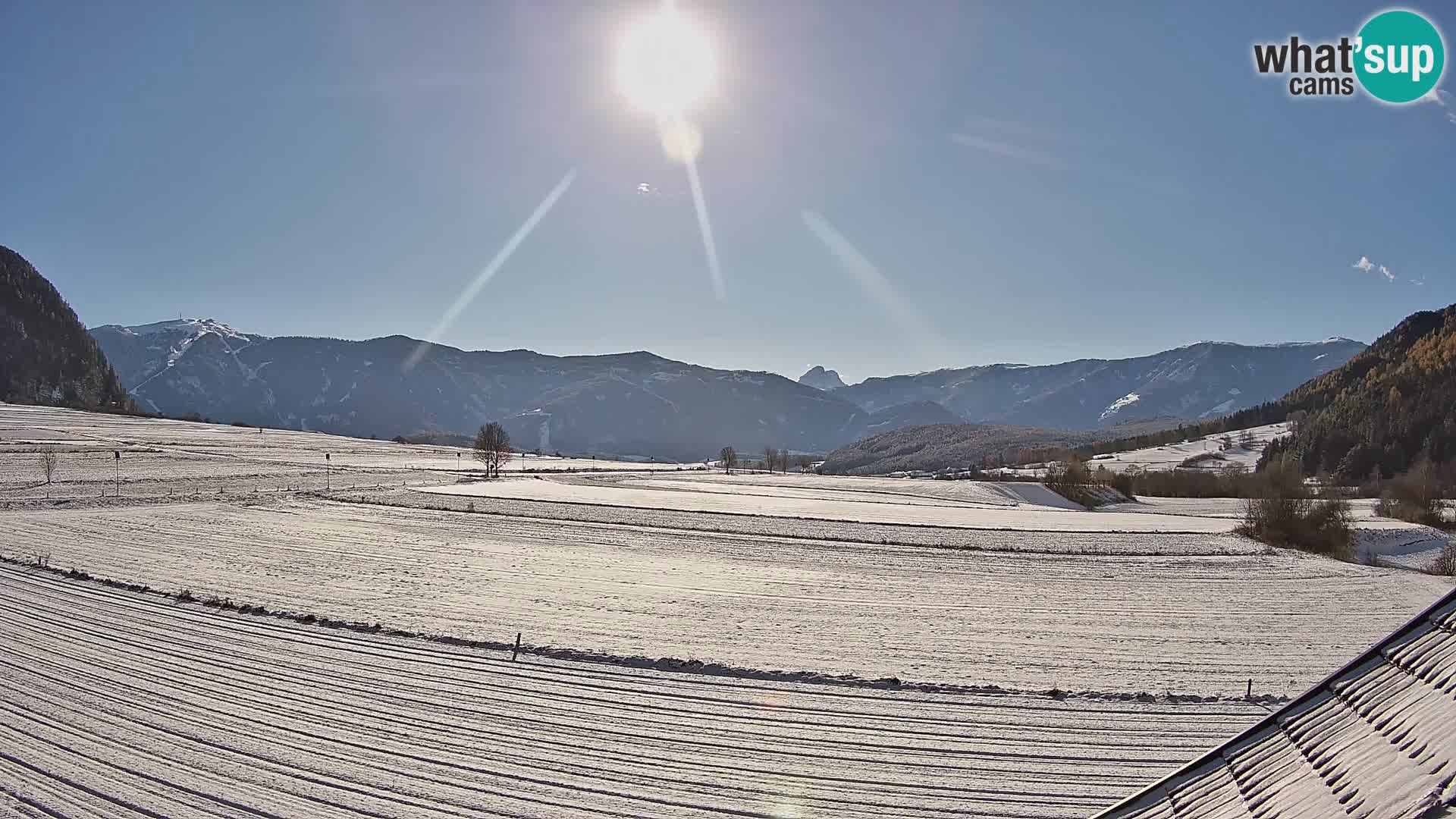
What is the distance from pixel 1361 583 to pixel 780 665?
25026mm

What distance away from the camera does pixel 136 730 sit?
10.8m

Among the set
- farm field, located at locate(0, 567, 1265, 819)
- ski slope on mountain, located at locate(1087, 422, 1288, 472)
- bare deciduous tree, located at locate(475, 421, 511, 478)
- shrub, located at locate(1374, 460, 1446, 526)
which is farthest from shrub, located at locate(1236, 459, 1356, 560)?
ski slope on mountain, located at locate(1087, 422, 1288, 472)

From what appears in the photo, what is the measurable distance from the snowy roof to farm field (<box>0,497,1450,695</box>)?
10.7 metres

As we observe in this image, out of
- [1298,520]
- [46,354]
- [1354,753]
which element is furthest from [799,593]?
[46,354]

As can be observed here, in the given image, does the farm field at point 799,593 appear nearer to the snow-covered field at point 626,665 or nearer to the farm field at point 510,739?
the snow-covered field at point 626,665

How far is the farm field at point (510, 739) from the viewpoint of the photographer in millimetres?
9102

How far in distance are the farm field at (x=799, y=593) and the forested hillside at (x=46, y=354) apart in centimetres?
16409

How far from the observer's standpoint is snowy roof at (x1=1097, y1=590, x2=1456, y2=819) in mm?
2949

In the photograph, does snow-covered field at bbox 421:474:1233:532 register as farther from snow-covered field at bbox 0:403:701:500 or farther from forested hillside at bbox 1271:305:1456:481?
forested hillside at bbox 1271:305:1456:481

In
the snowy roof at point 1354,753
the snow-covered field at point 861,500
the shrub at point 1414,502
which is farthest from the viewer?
the shrub at point 1414,502

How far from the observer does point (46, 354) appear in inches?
6929

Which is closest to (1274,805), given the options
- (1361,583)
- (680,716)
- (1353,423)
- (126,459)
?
(680,716)

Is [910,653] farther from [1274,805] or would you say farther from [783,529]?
[783,529]

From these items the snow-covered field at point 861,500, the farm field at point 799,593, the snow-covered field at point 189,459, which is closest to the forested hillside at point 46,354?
the snow-covered field at point 189,459
